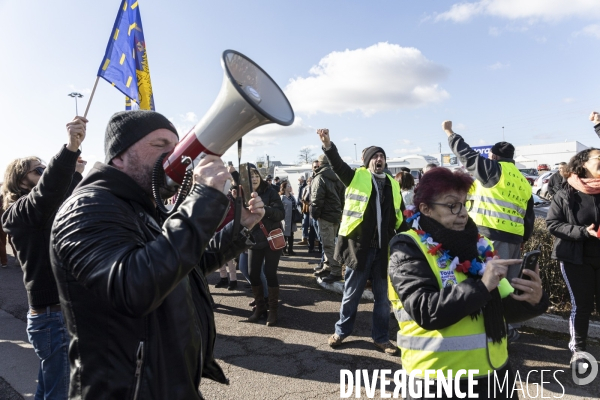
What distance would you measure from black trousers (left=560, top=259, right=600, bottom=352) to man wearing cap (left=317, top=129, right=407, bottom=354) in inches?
65.0

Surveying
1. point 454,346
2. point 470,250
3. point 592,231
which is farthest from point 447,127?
point 454,346

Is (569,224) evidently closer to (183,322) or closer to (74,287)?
(183,322)

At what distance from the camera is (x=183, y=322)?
140cm

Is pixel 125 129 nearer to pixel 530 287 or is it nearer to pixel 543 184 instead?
pixel 530 287

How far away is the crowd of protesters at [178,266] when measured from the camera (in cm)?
123

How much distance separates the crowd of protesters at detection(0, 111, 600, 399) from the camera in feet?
4.02

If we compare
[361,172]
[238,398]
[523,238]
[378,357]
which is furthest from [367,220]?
[238,398]

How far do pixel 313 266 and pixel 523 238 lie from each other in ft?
15.1

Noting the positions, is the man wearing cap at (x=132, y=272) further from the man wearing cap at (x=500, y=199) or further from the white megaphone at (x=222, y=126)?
the man wearing cap at (x=500, y=199)

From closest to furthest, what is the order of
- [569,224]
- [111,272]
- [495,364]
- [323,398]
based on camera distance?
[111,272], [495,364], [323,398], [569,224]

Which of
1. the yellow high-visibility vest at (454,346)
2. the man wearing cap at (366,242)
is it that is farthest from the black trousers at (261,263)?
the yellow high-visibility vest at (454,346)

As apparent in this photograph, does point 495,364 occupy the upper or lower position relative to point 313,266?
upper

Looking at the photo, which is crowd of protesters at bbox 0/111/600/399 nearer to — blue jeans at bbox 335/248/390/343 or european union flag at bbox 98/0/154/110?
blue jeans at bbox 335/248/390/343

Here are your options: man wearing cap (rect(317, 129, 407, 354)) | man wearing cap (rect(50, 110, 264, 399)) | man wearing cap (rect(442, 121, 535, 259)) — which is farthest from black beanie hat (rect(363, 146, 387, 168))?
man wearing cap (rect(50, 110, 264, 399))
